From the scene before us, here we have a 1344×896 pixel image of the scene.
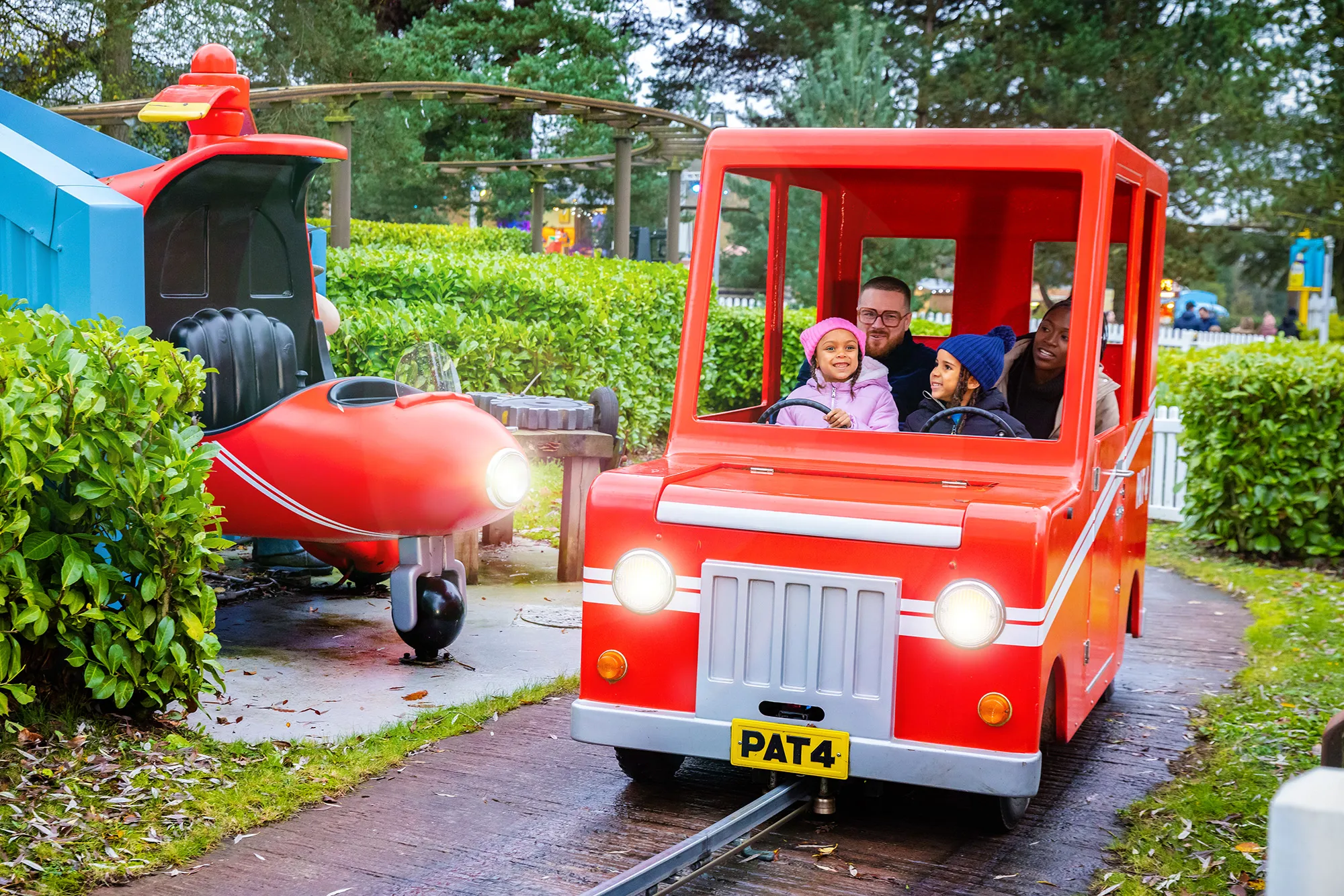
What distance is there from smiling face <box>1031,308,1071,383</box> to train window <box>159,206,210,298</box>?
4.21 meters

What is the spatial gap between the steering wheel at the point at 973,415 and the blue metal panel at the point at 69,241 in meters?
3.39

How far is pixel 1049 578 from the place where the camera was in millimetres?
4285

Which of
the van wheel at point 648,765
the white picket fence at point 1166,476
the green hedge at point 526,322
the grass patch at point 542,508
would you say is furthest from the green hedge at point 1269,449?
the van wheel at point 648,765

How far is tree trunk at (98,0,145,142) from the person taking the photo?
20.2m

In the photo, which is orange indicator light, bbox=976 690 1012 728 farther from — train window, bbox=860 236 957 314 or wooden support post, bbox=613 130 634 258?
wooden support post, bbox=613 130 634 258

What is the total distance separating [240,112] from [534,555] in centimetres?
336

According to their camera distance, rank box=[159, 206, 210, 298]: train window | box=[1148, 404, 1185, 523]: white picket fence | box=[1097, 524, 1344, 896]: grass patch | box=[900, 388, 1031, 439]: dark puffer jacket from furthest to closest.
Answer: box=[1148, 404, 1185, 523]: white picket fence → box=[159, 206, 210, 298]: train window → box=[900, 388, 1031, 439]: dark puffer jacket → box=[1097, 524, 1344, 896]: grass patch

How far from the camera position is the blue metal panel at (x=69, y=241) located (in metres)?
5.88

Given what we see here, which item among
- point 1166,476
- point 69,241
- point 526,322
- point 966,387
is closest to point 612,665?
point 966,387

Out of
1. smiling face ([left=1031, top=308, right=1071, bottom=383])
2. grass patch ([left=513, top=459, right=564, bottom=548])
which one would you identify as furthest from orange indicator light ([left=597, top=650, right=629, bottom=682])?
grass patch ([left=513, top=459, right=564, bottom=548])

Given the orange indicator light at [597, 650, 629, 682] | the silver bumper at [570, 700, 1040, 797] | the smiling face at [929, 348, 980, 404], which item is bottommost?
the silver bumper at [570, 700, 1040, 797]

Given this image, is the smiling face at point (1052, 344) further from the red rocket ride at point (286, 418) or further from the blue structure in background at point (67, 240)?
the blue structure in background at point (67, 240)

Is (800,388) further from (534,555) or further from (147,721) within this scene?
(534,555)

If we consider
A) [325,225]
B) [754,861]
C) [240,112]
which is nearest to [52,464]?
[754,861]
